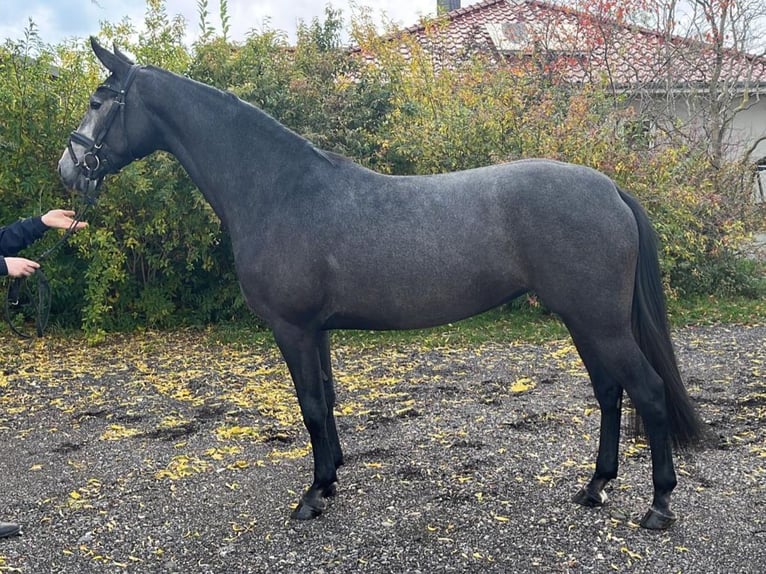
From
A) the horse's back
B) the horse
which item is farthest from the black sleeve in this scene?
the horse's back

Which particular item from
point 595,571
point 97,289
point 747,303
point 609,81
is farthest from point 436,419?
point 609,81

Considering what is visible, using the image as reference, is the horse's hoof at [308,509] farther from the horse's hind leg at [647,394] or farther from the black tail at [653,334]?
the black tail at [653,334]

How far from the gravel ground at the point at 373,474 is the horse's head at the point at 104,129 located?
1596 millimetres

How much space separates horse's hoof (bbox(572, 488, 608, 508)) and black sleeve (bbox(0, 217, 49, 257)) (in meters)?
2.83

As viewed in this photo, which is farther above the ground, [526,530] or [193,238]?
[193,238]

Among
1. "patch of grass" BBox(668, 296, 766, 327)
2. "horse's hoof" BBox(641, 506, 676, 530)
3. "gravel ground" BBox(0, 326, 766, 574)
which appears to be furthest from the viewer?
"patch of grass" BBox(668, 296, 766, 327)

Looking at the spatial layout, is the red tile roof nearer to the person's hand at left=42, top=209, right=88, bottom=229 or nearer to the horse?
the horse

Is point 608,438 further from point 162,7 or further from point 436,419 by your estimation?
point 162,7

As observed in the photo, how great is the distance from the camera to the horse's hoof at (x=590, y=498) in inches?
112

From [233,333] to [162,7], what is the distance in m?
4.03

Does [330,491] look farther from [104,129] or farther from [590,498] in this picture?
[104,129]

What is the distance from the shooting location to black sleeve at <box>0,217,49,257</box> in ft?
9.45

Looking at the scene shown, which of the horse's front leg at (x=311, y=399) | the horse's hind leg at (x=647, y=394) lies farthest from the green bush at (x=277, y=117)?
the horse's hind leg at (x=647, y=394)

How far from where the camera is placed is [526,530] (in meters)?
2.64
